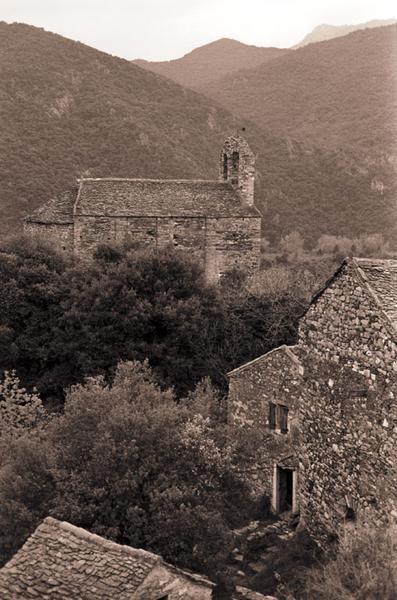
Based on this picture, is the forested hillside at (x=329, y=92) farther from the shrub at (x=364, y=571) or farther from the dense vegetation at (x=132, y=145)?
the shrub at (x=364, y=571)

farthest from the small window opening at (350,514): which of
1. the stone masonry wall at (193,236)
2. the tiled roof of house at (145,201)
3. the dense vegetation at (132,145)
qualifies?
the dense vegetation at (132,145)

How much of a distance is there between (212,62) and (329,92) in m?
37.5

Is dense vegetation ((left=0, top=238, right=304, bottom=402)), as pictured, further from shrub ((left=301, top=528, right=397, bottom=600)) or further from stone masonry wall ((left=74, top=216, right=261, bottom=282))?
shrub ((left=301, top=528, right=397, bottom=600))

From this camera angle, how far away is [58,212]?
4153cm

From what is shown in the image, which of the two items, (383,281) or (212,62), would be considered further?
(212,62)

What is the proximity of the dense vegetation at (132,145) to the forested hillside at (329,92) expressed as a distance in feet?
29.9

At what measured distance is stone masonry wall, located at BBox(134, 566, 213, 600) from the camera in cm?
Answer: 938

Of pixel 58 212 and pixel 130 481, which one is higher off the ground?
pixel 58 212

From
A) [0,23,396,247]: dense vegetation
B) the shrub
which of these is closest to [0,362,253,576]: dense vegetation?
the shrub

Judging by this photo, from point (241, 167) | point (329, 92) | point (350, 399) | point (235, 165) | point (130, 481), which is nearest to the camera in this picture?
point (350, 399)

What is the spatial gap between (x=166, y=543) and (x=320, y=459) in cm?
333

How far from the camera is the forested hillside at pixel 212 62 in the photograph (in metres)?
117

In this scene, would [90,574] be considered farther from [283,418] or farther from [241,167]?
[241,167]

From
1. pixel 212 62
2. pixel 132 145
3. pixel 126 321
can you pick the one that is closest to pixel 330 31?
pixel 212 62
